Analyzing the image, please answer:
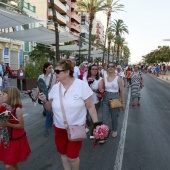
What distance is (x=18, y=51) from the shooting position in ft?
113

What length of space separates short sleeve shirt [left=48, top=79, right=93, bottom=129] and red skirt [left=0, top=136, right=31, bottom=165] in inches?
21.6

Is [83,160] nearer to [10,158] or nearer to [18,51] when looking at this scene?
[10,158]

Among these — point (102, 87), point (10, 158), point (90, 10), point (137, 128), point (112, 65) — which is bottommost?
point (137, 128)

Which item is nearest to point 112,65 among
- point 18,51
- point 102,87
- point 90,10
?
point 102,87

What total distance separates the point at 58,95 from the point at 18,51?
32479mm

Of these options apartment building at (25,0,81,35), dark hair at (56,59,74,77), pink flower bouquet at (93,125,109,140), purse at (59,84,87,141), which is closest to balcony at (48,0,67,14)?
apartment building at (25,0,81,35)

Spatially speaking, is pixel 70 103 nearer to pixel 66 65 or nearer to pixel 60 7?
pixel 66 65

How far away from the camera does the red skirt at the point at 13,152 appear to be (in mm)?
3238

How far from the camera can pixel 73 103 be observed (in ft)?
10.3

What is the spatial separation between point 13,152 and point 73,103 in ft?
3.14

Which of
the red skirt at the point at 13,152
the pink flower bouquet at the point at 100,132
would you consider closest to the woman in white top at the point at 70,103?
the pink flower bouquet at the point at 100,132

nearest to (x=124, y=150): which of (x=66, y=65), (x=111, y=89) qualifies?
(x=111, y=89)

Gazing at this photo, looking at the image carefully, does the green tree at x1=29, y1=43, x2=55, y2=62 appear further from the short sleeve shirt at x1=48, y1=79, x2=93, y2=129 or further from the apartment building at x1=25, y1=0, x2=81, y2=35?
the short sleeve shirt at x1=48, y1=79, x2=93, y2=129

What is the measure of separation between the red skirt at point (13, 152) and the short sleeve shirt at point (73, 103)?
55 centimetres
